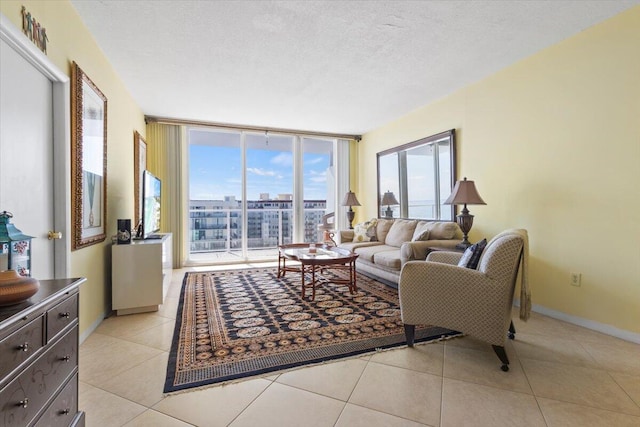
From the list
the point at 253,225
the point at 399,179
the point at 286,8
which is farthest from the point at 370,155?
the point at 286,8

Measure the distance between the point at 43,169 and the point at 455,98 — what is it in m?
4.21

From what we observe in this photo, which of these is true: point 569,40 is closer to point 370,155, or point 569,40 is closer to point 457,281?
point 457,281

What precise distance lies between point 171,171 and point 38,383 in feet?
15.0

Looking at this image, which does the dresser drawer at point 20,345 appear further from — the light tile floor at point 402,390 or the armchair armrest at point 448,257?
the armchair armrest at point 448,257

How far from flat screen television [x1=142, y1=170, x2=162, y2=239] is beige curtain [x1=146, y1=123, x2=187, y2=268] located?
1022 mm

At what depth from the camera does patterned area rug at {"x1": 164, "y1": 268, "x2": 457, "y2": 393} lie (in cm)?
197

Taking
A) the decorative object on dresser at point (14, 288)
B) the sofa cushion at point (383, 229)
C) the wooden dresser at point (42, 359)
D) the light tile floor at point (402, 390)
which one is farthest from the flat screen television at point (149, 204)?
the sofa cushion at point (383, 229)

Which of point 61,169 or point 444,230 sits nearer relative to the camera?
point 61,169

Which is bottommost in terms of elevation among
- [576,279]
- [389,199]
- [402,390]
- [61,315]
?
[402,390]

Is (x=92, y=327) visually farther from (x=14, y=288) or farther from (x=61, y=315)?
(x=14, y=288)

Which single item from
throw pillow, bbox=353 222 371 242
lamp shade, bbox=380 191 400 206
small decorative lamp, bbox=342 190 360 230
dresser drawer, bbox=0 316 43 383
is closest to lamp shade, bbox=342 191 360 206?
small decorative lamp, bbox=342 190 360 230

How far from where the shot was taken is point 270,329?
2.52 meters

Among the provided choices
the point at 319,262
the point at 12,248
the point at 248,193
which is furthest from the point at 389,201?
the point at 12,248

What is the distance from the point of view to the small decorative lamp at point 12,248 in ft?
3.77
